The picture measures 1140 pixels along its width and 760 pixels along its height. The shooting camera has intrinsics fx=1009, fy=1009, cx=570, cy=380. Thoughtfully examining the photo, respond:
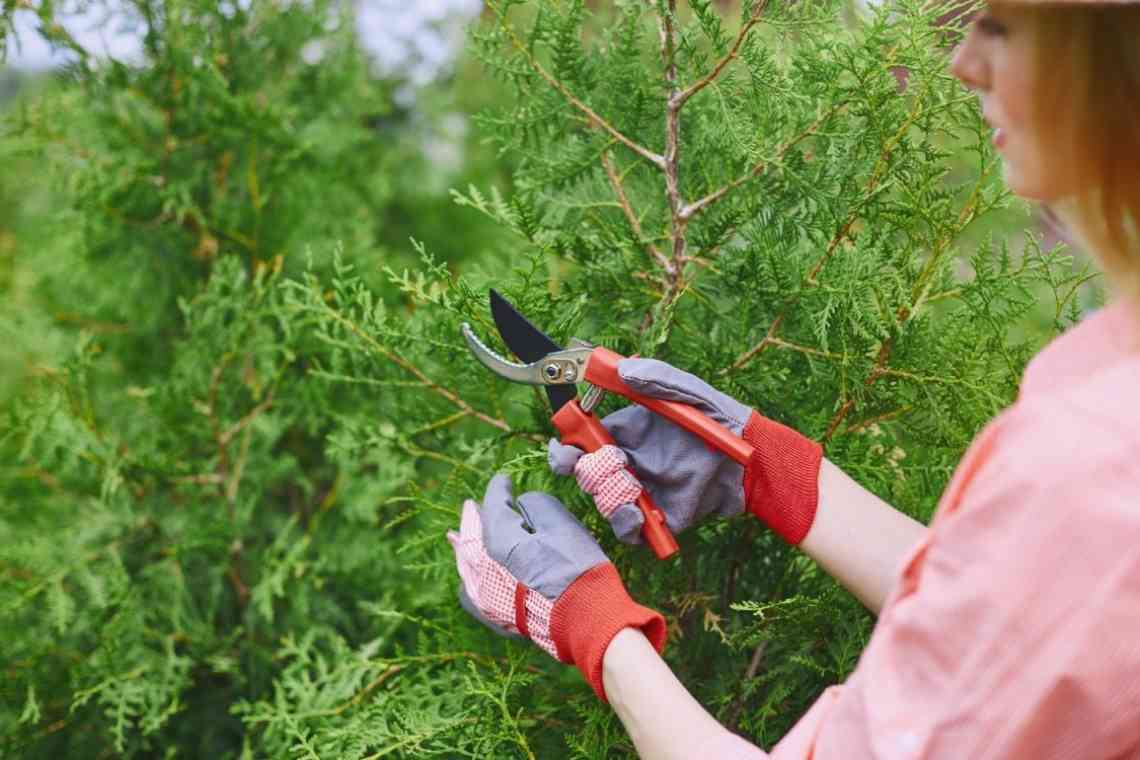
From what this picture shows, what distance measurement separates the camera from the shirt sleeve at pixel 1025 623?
3.17ft

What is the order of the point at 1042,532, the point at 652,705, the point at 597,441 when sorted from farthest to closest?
the point at 597,441 < the point at 652,705 < the point at 1042,532

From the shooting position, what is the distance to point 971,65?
1.15m

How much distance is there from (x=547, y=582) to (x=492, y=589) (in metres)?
0.13

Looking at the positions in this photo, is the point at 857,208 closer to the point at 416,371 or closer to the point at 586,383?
the point at 586,383

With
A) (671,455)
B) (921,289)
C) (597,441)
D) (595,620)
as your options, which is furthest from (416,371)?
(921,289)

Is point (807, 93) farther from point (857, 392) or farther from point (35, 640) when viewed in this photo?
point (35, 640)

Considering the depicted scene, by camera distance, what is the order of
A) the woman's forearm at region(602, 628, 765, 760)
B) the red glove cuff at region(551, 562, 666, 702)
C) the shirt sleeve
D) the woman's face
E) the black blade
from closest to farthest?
the shirt sleeve, the woman's face, the woman's forearm at region(602, 628, 765, 760), the red glove cuff at region(551, 562, 666, 702), the black blade

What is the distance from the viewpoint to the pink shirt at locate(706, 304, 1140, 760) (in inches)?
38.1

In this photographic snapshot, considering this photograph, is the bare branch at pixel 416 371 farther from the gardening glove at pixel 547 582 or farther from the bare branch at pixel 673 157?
the bare branch at pixel 673 157

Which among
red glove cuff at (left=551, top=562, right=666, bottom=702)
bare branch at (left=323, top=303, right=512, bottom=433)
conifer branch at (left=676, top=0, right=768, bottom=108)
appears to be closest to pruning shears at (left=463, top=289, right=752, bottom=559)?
Answer: red glove cuff at (left=551, top=562, right=666, bottom=702)

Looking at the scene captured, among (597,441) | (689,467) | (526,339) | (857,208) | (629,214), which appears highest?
(629,214)

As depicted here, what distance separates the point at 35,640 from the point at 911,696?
232cm

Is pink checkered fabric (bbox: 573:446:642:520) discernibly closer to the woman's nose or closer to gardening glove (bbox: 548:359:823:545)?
gardening glove (bbox: 548:359:823:545)

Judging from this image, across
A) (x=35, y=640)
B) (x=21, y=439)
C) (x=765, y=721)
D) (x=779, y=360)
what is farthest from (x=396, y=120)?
(x=765, y=721)
